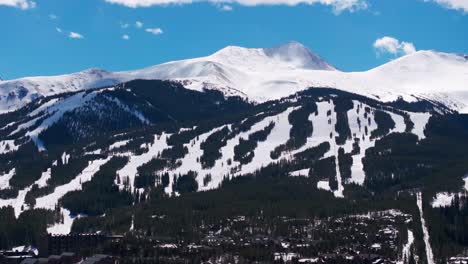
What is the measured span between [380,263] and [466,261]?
19.4m

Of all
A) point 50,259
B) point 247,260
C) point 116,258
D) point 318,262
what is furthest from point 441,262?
point 50,259

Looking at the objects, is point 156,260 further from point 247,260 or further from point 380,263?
point 380,263

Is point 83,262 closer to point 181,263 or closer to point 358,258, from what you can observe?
point 181,263

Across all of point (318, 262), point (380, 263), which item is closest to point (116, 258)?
point (318, 262)

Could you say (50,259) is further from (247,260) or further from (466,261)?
(466,261)

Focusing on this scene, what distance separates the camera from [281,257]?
197000 millimetres

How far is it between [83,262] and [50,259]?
1262cm

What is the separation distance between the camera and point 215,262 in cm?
19400

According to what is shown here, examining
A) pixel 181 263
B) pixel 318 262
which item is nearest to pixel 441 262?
pixel 318 262

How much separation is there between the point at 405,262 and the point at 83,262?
205 feet

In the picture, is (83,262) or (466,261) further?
(466,261)

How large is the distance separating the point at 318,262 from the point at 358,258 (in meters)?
9.51

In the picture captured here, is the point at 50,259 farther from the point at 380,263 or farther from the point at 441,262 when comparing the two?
the point at 441,262

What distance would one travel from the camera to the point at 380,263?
630ft
